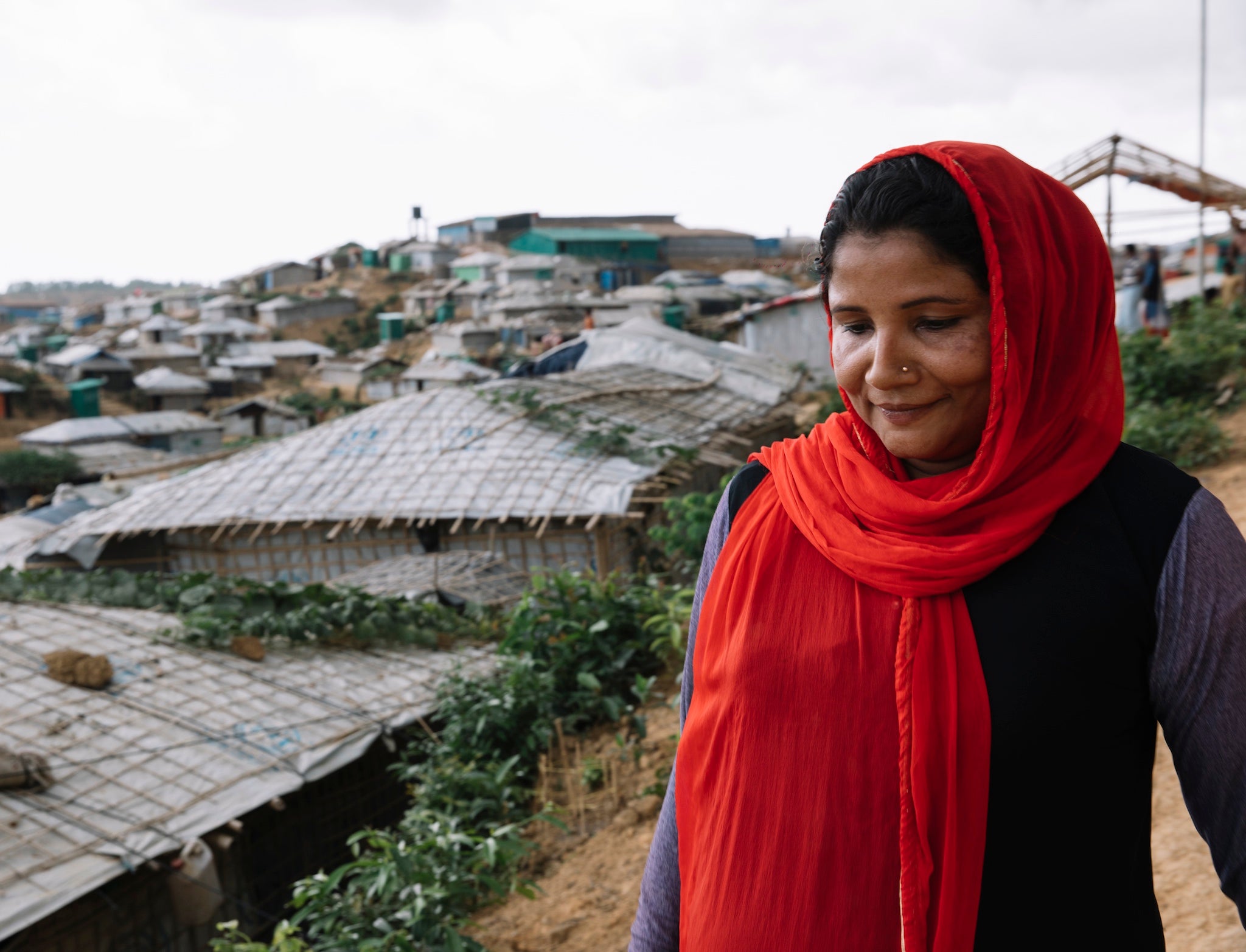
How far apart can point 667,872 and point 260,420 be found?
2972 centimetres

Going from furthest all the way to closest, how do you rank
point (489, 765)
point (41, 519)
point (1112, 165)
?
point (41, 519) → point (1112, 165) → point (489, 765)

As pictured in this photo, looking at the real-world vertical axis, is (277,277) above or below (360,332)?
above

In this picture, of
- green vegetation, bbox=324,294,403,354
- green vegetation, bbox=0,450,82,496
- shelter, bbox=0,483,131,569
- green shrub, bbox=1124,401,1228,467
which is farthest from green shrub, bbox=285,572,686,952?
green vegetation, bbox=324,294,403,354

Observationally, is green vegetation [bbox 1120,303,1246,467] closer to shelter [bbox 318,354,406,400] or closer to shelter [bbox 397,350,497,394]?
shelter [bbox 397,350,497,394]

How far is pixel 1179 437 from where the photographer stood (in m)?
6.39

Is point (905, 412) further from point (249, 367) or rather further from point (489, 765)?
point (249, 367)

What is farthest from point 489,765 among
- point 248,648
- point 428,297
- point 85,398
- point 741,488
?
point 428,297

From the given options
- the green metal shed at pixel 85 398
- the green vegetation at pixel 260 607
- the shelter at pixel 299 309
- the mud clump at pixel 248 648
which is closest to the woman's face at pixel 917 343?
the mud clump at pixel 248 648

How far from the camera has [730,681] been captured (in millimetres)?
1062

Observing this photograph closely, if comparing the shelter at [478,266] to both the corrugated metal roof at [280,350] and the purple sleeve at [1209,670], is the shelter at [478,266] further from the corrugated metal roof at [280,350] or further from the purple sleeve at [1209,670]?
the purple sleeve at [1209,670]

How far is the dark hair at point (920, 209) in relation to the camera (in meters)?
0.96

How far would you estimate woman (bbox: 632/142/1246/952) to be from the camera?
0.91m

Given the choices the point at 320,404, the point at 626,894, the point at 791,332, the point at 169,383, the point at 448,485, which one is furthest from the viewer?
the point at 169,383

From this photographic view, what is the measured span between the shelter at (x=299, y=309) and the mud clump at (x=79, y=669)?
3938cm
